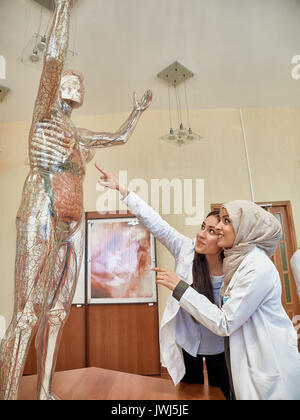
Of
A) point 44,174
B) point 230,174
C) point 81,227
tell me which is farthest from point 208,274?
point 230,174

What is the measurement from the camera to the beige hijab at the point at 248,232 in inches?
→ 35.3

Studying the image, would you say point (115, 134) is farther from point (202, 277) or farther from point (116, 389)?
point (116, 389)

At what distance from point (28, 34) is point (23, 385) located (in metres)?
1.66

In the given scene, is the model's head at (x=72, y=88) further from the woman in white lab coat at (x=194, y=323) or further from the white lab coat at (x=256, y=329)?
the white lab coat at (x=256, y=329)

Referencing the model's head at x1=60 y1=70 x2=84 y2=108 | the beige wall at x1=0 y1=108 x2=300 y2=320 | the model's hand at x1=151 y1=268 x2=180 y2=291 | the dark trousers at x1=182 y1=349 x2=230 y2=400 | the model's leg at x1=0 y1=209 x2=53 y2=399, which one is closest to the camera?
the model's leg at x1=0 y1=209 x2=53 y2=399

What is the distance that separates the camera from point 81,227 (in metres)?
0.94

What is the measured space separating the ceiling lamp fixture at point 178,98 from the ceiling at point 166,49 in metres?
0.05

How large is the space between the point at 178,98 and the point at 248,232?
5.72 ft

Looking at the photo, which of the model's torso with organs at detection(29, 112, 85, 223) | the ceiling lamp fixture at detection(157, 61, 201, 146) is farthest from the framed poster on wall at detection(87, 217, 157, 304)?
the model's torso with organs at detection(29, 112, 85, 223)

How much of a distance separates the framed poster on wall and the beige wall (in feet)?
0.92

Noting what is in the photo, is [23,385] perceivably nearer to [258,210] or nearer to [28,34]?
[258,210]

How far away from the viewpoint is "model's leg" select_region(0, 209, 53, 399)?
0.67 meters

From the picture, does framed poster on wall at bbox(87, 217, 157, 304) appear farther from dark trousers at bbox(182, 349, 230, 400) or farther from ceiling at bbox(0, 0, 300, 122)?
dark trousers at bbox(182, 349, 230, 400)
